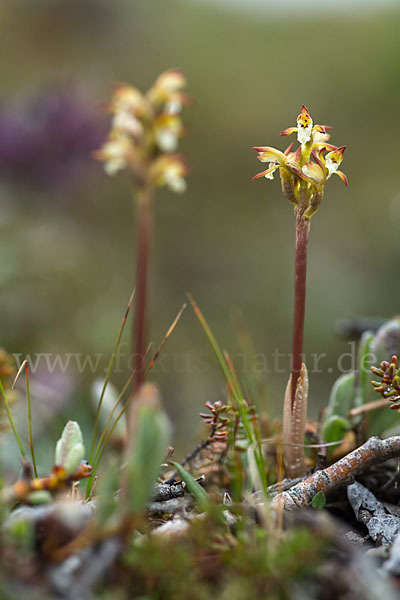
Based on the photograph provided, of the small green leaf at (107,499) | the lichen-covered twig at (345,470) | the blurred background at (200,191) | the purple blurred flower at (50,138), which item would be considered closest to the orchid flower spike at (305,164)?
the lichen-covered twig at (345,470)

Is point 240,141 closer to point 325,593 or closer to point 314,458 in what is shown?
point 314,458

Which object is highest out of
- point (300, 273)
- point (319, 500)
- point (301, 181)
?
point (301, 181)

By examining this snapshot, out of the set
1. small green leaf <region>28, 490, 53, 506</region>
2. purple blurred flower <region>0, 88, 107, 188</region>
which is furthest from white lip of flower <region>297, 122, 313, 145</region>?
purple blurred flower <region>0, 88, 107, 188</region>

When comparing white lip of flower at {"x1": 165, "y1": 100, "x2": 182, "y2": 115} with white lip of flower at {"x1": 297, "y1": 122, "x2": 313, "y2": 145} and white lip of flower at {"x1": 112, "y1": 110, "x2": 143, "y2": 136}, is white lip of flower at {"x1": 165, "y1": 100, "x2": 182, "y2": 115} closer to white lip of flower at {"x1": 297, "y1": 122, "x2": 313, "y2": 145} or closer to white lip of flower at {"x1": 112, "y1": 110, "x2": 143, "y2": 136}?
white lip of flower at {"x1": 112, "y1": 110, "x2": 143, "y2": 136}

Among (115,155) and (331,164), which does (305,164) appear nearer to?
(331,164)

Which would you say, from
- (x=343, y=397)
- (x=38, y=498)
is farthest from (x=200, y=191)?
(x=38, y=498)

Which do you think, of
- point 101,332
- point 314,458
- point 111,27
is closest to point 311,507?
point 314,458
